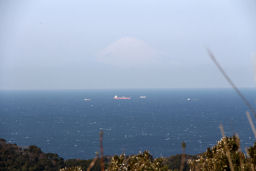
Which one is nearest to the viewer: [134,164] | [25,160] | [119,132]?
[134,164]

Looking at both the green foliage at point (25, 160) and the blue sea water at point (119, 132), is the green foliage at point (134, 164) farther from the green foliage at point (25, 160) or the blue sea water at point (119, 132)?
the blue sea water at point (119, 132)

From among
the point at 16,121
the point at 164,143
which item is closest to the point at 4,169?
the point at 164,143

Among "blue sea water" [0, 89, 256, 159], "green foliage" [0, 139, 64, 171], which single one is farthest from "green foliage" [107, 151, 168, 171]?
"blue sea water" [0, 89, 256, 159]

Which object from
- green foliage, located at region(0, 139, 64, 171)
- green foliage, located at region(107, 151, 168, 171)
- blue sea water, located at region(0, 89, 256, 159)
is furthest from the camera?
blue sea water, located at region(0, 89, 256, 159)

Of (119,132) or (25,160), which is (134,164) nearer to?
(25,160)

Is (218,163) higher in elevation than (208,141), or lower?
higher

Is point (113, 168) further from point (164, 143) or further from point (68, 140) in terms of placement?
point (68, 140)

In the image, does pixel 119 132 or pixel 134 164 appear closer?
pixel 134 164

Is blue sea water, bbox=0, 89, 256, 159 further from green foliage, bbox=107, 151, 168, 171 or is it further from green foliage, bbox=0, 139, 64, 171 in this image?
green foliage, bbox=107, 151, 168, 171

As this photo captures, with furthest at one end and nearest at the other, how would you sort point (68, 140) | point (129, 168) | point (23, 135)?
point (23, 135)
point (68, 140)
point (129, 168)

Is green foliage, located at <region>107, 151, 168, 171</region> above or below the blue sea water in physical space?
above

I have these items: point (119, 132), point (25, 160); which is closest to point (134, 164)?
point (25, 160)
